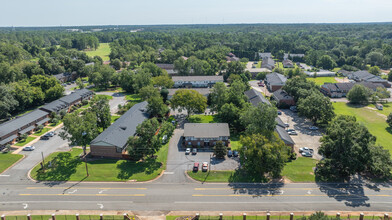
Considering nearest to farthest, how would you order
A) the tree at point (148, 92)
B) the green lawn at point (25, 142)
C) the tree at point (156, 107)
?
the green lawn at point (25, 142) → the tree at point (156, 107) → the tree at point (148, 92)

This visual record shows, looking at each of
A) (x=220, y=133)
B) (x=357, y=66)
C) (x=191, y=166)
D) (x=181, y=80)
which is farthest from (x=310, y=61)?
(x=191, y=166)

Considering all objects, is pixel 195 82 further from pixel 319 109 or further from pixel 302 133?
pixel 302 133

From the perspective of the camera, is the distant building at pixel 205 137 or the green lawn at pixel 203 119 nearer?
the distant building at pixel 205 137

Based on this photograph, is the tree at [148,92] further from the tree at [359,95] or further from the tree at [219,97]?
the tree at [359,95]

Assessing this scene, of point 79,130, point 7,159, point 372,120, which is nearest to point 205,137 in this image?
point 79,130

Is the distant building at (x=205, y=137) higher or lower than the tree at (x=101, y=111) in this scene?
lower

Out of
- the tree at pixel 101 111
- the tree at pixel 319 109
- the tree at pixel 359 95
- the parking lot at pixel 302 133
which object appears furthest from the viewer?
the tree at pixel 359 95

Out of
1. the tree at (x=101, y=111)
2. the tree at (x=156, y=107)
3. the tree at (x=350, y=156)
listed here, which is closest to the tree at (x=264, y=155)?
the tree at (x=350, y=156)
